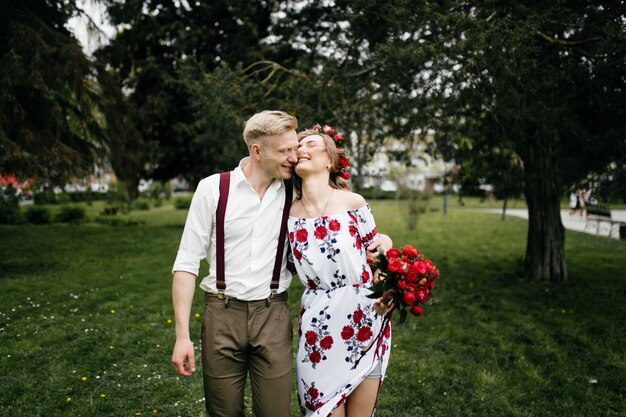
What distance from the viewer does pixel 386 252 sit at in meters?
2.56

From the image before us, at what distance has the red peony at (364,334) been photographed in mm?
2656

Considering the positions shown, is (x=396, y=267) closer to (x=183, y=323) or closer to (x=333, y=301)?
(x=333, y=301)

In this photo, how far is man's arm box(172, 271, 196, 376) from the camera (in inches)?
95.1

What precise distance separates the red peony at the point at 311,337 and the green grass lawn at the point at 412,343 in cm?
115

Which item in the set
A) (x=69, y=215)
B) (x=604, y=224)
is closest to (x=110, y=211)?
(x=69, y=215)

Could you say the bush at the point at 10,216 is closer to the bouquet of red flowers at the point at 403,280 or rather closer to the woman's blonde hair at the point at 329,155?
the woman's blonde hair at the point at 329,155

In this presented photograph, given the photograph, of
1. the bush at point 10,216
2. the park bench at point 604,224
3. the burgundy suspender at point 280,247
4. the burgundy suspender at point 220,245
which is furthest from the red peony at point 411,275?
the bush at point 10,216

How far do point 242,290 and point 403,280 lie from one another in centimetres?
78

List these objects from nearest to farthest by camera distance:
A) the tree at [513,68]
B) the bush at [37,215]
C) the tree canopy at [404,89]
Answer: the tree at [513,68]
the tree canopy at [404,89]
the bush at [37,215]

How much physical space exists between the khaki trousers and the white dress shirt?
9 centimetres

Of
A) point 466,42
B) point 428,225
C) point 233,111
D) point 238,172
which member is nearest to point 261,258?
point 238,172

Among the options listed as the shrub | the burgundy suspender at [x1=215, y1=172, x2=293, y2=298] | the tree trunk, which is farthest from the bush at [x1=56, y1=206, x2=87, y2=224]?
the burgundy suspender at [x1=215, y1=172, x2=293, y2=298]

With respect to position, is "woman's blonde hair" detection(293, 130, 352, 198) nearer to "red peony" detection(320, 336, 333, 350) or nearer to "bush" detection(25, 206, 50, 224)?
"red peony" detection(320, 336, 333, 350)

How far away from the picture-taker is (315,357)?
2.66m
